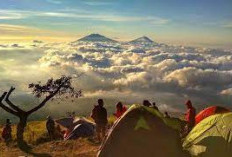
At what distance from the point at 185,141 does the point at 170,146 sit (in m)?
0.95

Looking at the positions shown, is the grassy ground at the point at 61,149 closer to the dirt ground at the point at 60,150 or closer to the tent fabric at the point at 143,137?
the dirt ground at the point at 60,150

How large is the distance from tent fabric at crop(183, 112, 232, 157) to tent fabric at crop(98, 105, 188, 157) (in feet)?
1.87

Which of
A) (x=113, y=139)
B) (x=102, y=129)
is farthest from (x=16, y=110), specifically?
(x=113, y=139)

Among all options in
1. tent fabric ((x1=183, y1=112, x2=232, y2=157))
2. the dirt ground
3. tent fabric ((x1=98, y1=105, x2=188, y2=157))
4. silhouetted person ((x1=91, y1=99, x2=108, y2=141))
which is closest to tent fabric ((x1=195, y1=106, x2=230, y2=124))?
silhouetted person ((x1=91, y1=99, x2=108, y2=141))

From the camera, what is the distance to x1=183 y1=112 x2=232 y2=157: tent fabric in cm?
1462

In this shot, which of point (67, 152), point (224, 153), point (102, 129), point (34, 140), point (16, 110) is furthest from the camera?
point (34, 140)

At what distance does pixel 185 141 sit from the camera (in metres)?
15.4

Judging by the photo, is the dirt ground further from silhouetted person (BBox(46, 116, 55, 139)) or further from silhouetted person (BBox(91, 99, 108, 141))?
silhouetted person (BBox(46, 116, 55, 139))

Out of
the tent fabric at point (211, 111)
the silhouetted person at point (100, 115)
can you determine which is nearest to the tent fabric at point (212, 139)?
the tent fabric at point (211, 111)

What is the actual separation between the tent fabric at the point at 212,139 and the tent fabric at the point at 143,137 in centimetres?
57

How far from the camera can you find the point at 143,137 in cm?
1477

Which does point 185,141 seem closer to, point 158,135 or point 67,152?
point 158,135

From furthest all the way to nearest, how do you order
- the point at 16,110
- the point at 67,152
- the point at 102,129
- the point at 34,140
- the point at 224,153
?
1. the point at 34,140
2. the point at 16,110
3. the point at 102,129
4. the point at 67,152
5. the point at 224,153

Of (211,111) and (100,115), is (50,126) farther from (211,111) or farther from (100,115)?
(211,111)
